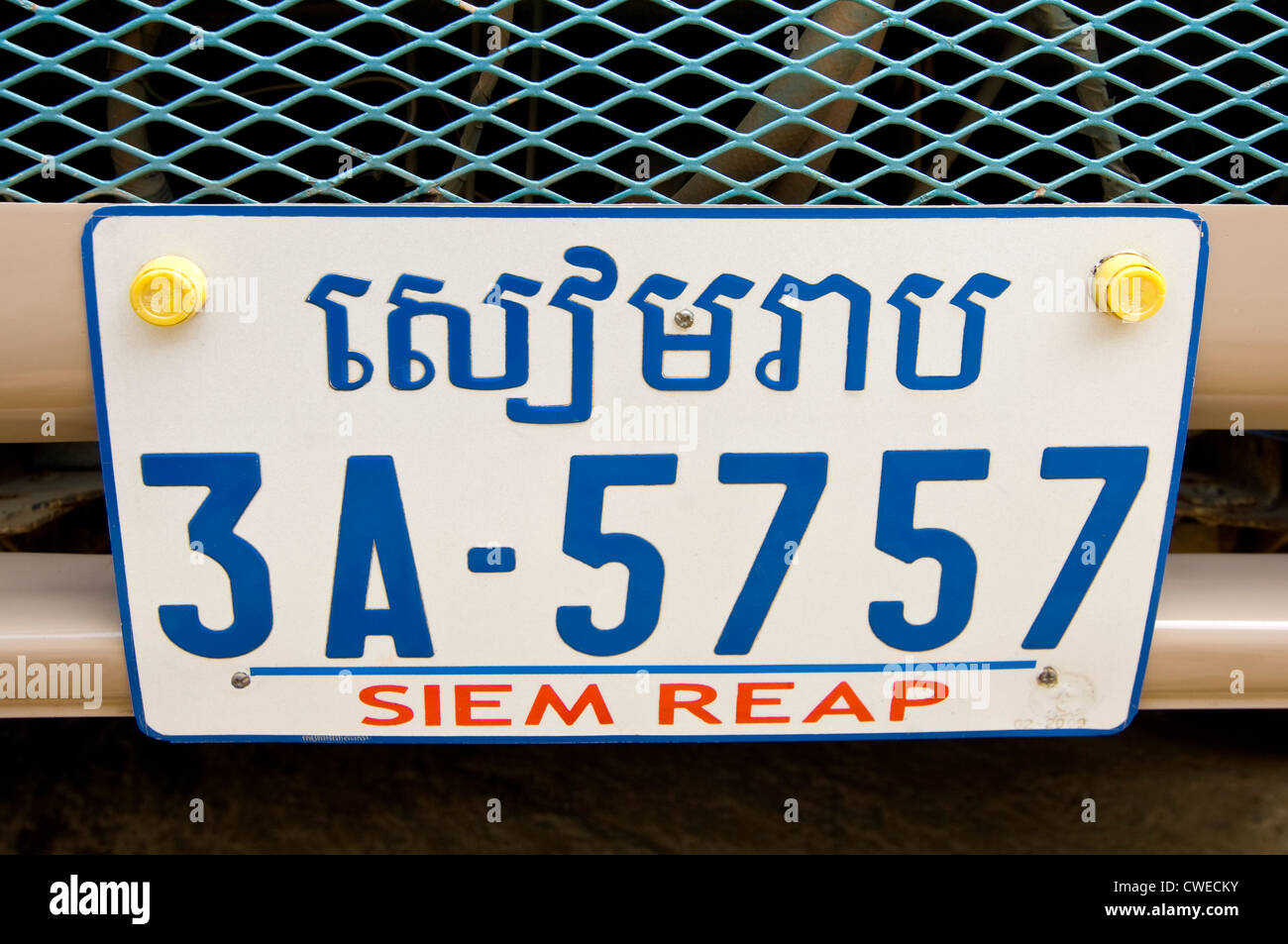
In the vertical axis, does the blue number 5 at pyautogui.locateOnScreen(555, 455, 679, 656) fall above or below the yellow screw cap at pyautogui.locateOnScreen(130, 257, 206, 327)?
below

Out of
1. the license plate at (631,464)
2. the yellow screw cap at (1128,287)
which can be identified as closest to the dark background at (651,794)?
the license plate at (631,464)

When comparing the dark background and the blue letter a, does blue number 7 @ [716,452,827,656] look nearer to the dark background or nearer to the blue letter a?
the blue letter a

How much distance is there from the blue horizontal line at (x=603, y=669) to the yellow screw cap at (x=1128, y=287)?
0.34 m

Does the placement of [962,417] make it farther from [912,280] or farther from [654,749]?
[654,749]

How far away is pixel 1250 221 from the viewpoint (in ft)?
2.92

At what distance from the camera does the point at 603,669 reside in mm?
948

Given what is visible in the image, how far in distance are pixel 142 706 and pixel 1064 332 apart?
0.92m

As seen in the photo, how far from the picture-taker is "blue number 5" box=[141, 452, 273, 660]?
0.88 m

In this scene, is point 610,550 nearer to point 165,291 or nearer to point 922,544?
point 922,544

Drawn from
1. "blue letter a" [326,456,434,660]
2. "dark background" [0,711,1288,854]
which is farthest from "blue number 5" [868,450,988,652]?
"dark background" [0,711,1288,854]

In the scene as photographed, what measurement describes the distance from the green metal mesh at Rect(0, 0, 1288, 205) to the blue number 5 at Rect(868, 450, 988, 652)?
24 centimetres

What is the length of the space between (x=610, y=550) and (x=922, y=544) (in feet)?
0.95

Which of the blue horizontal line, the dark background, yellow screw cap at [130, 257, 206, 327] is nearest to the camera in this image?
yellow screw cap at [130, 257, 206, 327]
